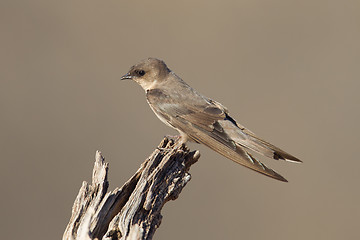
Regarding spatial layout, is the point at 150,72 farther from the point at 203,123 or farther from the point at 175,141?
the point at 175,141

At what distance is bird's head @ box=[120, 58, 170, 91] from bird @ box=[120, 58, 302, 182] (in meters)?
0.01

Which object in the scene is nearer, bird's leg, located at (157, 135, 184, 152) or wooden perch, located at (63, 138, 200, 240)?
wooden perch, located at (63, 138, 200, 240)

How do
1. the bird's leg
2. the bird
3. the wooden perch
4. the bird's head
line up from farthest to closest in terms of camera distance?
the bird's head < the bird < the bird's leg < the wooden perch

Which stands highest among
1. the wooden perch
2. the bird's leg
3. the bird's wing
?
the bird's wing

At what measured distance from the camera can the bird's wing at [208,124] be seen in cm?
632

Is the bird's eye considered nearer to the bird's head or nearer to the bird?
the bird's head

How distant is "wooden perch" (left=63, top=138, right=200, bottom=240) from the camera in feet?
16.4

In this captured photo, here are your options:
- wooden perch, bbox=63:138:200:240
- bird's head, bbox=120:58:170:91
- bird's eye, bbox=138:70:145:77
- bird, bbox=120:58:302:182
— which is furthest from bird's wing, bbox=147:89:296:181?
wooden perch, bbox=63:138:200:240

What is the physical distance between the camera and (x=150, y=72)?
7324 millimetres

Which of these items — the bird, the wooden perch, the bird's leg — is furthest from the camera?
the bird

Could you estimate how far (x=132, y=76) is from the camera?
24.5ft

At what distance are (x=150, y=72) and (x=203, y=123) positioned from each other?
114cm

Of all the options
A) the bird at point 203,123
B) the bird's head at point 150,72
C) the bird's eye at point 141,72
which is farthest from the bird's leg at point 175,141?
the bird's eye at point 141,72

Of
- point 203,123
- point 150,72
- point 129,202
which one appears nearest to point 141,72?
point 150,72
